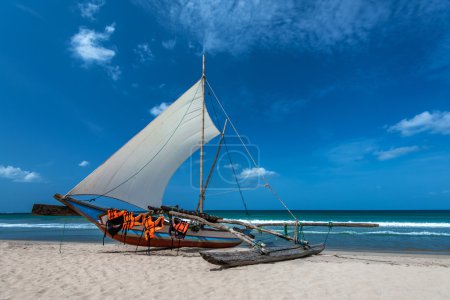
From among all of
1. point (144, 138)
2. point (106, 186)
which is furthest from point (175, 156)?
point (106, 186)

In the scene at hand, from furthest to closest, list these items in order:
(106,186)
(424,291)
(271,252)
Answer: (106,186) < (271,252) < (424,291)

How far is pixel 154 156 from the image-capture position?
12.5 meters

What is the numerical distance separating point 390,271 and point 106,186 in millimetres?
9516

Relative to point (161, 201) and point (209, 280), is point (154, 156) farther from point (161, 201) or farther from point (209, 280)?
point (209, 280)

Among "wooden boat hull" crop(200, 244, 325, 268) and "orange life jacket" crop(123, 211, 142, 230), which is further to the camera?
"orange life jacket" crop(123, 211, 142, 230)

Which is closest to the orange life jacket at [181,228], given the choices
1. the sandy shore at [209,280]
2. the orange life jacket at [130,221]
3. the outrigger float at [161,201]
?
the outrigger float at [161,201]

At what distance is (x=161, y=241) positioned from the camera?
37.6ft

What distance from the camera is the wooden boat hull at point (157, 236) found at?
1053 cm

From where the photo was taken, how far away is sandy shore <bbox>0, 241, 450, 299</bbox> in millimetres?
5508

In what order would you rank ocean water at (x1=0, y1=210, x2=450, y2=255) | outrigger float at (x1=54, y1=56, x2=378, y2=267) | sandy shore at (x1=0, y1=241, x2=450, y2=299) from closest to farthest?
1. sandy shore at (x1=0, y1=241, x2=450, y2=299)
2. outrigger float at (x1=54, y1=56, x2=378, y2=267)
3. ocean water at (x1=0, y1=210, x2=450, y2=255)

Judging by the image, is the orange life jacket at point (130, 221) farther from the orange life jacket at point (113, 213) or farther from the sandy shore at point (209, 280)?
the sandy shore at point (209, 280)

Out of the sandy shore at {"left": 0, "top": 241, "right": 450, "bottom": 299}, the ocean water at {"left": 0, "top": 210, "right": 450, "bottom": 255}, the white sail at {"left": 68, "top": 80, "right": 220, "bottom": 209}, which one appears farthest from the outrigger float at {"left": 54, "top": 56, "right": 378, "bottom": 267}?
the ocean water at {"left": 0, "top": 210, "right": 450, "bottom": 255}

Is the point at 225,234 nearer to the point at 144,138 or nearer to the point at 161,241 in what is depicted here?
the point at 161,241

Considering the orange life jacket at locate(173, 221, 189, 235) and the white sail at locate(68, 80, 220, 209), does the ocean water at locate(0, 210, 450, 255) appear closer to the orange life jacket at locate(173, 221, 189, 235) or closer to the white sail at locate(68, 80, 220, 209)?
the white sail at locate(68, 80, 220, 209)
